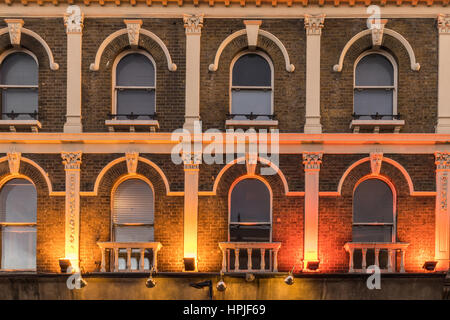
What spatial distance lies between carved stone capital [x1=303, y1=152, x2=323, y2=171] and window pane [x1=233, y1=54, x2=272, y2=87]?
6.01 feet

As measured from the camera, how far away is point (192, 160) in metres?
10.3

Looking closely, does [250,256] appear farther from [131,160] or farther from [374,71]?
[374,71]

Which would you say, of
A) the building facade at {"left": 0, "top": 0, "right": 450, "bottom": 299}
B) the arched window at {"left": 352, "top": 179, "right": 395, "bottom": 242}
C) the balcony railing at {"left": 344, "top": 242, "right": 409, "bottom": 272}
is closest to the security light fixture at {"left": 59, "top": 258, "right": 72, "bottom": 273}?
the building facade at {"left": 0, "top": 0, "right": 450, "bottom": 299}

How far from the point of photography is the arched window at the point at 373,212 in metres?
10.5

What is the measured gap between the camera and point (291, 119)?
10.5 meters

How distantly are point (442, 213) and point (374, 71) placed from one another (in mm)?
3428

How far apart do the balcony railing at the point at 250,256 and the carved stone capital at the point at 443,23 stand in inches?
231

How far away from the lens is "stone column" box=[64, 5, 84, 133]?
410 inches

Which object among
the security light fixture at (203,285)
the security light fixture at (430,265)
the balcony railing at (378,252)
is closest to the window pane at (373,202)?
the balcony railing at (378,252)

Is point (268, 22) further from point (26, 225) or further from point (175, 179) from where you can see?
point (26, 225)

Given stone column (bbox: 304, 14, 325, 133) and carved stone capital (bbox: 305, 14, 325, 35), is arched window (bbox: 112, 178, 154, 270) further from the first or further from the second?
carved stone capital (bbox: 305, 14, 325, 35)

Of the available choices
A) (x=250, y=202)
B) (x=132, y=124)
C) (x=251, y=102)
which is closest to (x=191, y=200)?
(x=250, y=202)

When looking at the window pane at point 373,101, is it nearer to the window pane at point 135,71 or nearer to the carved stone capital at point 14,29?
the window pane at point 135,71
